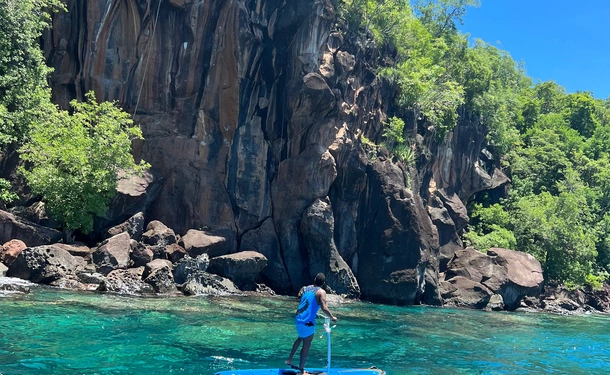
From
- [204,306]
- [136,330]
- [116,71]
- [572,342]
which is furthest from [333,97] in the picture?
[136,330]

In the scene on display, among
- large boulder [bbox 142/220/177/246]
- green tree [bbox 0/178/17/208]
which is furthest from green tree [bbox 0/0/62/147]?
large boulder [bbox 142/220/177/246]

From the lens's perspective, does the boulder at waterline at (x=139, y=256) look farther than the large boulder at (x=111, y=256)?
Yes

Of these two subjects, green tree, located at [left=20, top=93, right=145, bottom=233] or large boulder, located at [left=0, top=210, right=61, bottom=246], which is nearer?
large boulder, located at [left=0, top=210, right=61, bottom=246]

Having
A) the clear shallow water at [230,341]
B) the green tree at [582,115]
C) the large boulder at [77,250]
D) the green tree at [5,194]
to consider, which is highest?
the green tree at [582,115]

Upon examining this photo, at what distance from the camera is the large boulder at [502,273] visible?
26844 millimetres

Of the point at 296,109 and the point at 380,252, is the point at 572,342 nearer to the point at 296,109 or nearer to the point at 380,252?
the point at 380,252

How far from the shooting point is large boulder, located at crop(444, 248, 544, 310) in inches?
1057

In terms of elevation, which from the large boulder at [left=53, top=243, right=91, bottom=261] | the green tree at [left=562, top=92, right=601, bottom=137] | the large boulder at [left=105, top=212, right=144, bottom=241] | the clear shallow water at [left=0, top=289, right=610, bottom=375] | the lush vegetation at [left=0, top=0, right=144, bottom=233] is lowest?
the clear shallow water at [left=0, top=289, right=610, bottom=375]

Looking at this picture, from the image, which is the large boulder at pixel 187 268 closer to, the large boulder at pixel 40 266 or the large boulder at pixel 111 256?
the large boulder at pixel 111 256

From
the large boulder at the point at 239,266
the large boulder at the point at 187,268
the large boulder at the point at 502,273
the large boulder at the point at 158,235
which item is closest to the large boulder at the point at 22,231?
the large boulder at the point at 158,235

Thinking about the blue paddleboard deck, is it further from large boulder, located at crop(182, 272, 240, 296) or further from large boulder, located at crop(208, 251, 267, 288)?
large boulder, located at crop(208, 251, 267, 288)

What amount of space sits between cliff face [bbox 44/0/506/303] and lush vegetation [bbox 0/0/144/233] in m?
3.12

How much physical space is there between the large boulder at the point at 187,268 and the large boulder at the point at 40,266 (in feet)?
13.2

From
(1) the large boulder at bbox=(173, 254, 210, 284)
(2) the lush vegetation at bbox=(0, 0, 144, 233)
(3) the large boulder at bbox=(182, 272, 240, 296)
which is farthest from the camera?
(1) the large boulder at bbox=(173, 254, 210, 284)
